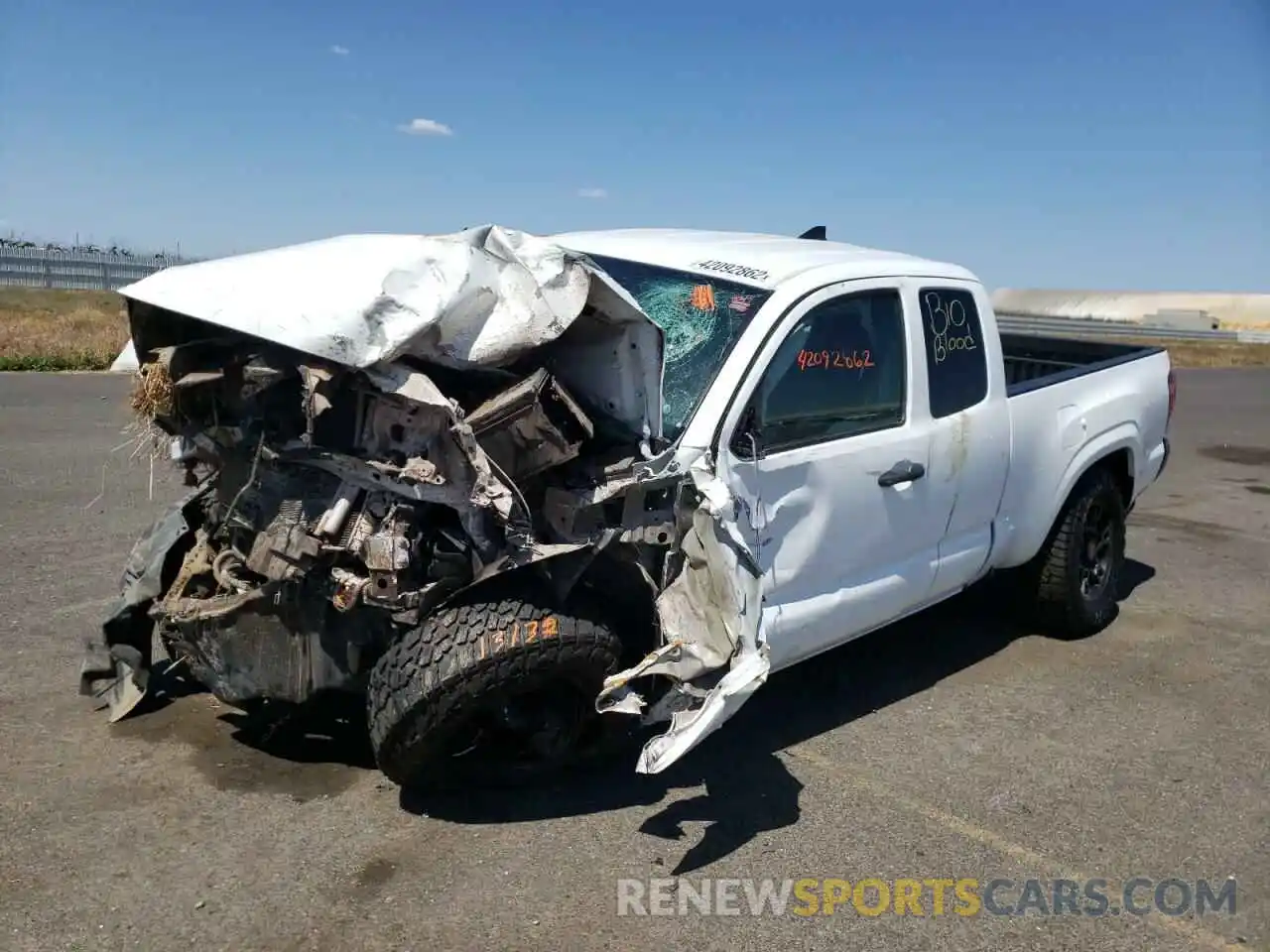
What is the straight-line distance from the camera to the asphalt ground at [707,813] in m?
3.29

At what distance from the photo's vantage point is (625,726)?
3977 mm

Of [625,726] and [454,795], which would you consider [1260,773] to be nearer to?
[625,726]

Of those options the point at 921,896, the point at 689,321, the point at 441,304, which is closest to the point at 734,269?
the point at 689,321

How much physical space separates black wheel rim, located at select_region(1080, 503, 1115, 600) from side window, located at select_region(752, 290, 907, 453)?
1.92 m

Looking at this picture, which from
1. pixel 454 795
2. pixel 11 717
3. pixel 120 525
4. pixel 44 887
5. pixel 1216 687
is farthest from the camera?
pixel 120 525

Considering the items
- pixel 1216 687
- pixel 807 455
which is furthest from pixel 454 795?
pixel 1216 687

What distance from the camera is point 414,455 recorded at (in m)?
3.51

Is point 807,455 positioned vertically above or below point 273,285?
below

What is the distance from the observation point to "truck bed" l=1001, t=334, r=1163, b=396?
273 inches

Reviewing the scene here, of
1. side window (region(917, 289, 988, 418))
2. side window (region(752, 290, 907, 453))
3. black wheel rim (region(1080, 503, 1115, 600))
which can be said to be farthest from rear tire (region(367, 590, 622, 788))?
black wheel rim (region(1080, 503, 1115, 600))

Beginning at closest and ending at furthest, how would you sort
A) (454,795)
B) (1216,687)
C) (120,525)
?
(454,795)
(1216,687)
(120,525)

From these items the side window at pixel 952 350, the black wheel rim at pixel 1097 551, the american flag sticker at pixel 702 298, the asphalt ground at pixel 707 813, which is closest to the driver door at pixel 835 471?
the side window at pixel 952 350

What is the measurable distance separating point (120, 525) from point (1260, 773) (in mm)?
6264

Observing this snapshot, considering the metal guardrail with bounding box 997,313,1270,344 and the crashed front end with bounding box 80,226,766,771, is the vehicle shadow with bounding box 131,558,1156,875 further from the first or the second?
the metal guardrail with bounding box 997,313,1270,344
